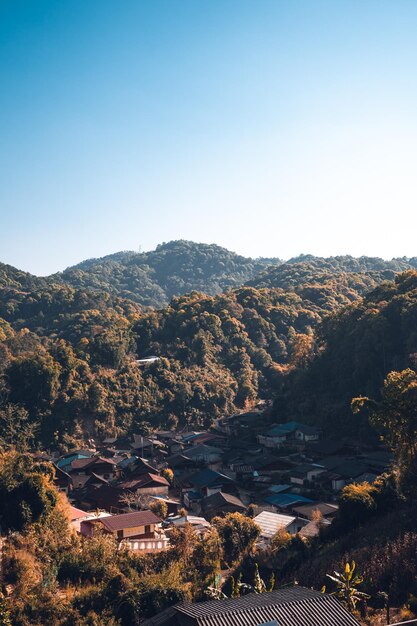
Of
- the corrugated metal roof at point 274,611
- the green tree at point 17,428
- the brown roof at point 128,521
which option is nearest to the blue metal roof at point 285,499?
the brown roof at point 128,521

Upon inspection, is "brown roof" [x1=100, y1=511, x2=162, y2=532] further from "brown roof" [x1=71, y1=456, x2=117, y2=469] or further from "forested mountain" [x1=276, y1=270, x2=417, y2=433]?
"forested mountain" [x1=276, y1=270, x2=417, y2=433]

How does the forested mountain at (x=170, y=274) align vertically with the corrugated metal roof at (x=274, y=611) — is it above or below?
above

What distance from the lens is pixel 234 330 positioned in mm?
56781

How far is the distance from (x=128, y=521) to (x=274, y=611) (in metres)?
11.7

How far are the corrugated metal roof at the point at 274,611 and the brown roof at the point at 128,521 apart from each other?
9.93 metres

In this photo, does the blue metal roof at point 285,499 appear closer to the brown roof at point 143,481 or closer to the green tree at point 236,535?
the brown roof at point 143,481

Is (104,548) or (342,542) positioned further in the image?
(342,542)

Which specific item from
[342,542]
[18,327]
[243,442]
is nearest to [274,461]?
[243,442]

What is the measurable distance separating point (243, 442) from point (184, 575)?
2390 centimetres

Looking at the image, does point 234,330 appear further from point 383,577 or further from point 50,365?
point 383,577

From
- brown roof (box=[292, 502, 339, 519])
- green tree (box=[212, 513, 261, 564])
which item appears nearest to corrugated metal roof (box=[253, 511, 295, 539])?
brown roof (box=[292, 502, 339, 519])

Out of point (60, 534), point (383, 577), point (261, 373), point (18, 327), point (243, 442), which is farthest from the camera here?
point (18, 327)

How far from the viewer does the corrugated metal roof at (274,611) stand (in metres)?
10.9

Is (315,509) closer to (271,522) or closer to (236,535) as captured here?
(271,522)
